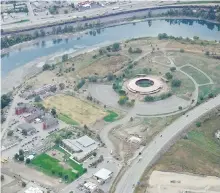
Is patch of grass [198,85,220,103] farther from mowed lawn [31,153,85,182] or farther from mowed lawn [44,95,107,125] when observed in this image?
→ mowed lawn [31,153,85,182]

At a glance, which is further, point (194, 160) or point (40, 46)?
point (40, 46)

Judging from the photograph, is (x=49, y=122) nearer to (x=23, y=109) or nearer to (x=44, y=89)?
(x=23, y=109)

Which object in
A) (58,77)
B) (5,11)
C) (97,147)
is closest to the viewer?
(97,147)

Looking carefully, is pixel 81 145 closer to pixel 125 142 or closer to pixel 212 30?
pixel 125 142

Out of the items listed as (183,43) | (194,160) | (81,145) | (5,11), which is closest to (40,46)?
(5,11)

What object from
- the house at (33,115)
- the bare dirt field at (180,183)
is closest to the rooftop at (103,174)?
the bare dirt field at (180,183)

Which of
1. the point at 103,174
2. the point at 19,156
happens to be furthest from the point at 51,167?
the point at 103,174
